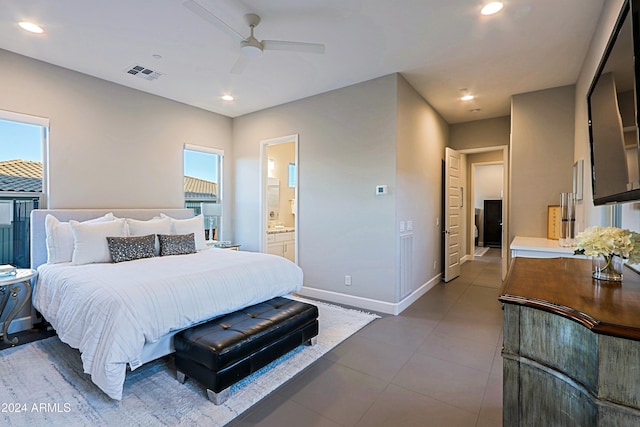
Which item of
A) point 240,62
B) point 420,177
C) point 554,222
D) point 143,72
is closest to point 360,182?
point 420,177

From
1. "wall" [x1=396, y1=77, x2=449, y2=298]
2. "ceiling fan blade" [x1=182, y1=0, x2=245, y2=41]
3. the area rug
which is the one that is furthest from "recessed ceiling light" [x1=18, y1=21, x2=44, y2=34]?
"wall" [x1=396, y1=77, x2=449, y2=298]

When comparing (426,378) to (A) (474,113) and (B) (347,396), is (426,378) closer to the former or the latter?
(B) (347,396)

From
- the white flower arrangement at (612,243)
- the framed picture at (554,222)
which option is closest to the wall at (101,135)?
the white flower arrangement at (612,243)

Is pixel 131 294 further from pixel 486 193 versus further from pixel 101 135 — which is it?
pixel 486 193

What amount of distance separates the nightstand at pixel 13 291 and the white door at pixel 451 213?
5.50m

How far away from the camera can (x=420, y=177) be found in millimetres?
4457

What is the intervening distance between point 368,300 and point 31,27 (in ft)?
14.8

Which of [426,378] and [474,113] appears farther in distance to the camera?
[474,113]

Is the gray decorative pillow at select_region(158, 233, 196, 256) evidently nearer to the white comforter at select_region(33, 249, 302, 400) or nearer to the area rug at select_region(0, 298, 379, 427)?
the white comforter at select_region(33, 249, 302, 400)

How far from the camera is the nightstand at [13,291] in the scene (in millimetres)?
2766

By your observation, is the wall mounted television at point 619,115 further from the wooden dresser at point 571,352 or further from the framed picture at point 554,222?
the framed picture at point 554,222

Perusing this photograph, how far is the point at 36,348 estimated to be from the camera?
9.09ft

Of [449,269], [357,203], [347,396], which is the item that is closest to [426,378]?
[347,396]

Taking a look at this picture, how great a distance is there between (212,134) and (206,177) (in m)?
0.77
